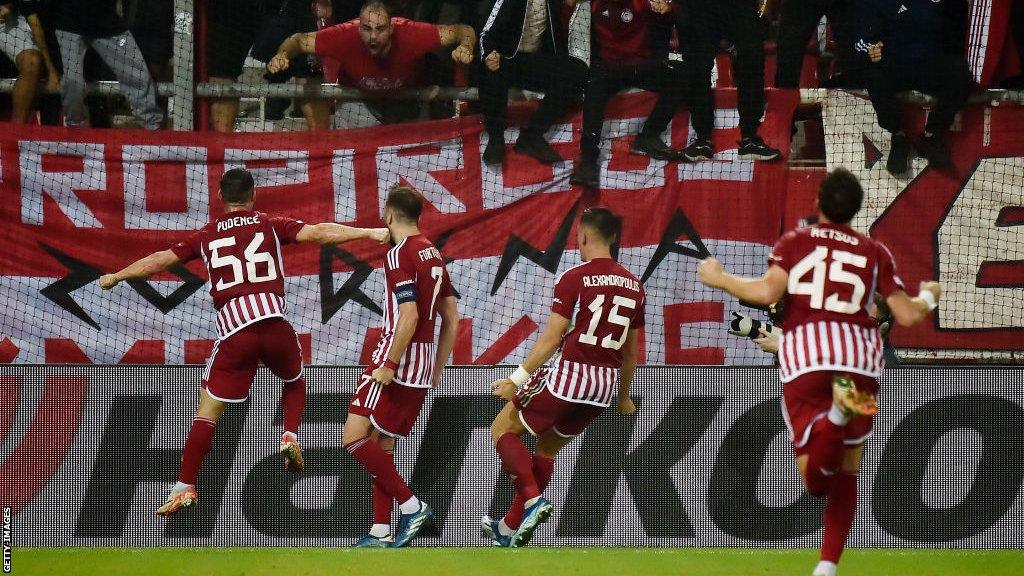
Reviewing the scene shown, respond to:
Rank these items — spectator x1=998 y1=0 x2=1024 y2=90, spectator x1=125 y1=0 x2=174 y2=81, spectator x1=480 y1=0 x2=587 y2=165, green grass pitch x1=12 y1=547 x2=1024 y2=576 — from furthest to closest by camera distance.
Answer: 1. spectator x1=125 y1=0 x2=174 y2=81
2. spectator x1=998 y1=0 x2=1024 y2=90
3. spectator x1=480 y1=0 x2=587 y2=165
4. green grass pitch x1=12 y1=547 x2=1024 y2=576

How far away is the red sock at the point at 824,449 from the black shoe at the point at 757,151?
4343 mm

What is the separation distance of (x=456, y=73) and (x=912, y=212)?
11.4 feet

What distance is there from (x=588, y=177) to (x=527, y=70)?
95 centimetres

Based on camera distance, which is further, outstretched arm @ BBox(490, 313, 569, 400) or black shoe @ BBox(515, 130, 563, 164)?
black shoe @ BBox(515, 130, 563, 164)

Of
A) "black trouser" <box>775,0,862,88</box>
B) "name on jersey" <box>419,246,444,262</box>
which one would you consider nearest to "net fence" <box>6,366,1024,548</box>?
"name on jersey" <box>419,246,444,262</box>

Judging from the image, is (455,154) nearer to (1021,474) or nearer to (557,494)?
(557,494)

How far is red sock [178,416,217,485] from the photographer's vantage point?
6410mm

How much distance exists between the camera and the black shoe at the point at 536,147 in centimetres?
881

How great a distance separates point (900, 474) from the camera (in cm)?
712

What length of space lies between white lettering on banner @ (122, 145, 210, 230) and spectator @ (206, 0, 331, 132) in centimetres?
35

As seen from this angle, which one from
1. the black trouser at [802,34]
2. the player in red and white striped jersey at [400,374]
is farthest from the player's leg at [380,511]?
the black trouser at [802,34]

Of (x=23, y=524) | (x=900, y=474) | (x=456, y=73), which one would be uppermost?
(x=456, y=73)

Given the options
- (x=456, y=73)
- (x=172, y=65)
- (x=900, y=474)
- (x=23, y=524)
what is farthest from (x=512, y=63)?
(x=23, y=524)

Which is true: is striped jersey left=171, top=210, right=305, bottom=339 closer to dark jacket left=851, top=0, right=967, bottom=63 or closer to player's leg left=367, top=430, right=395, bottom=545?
player's leg left=367, top=430, right=395, bottom=545
